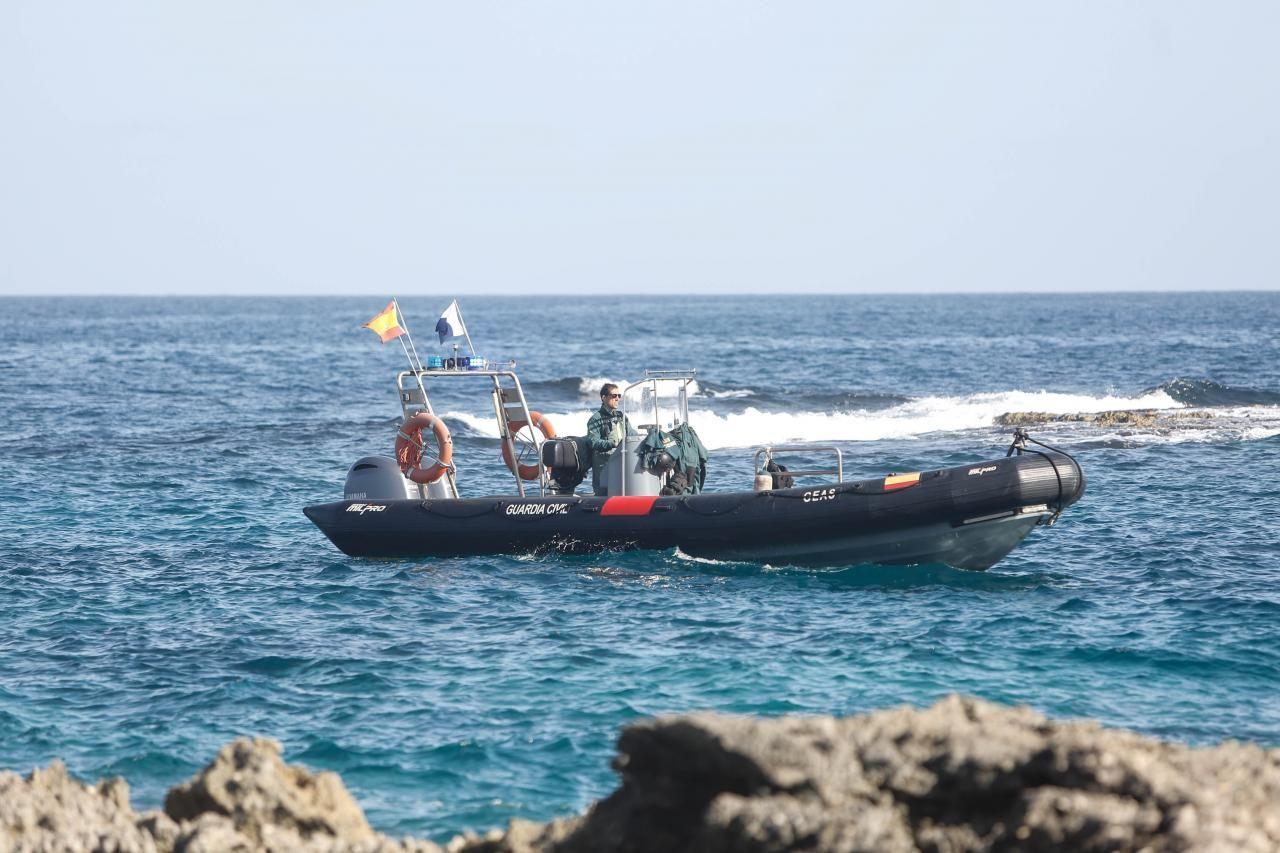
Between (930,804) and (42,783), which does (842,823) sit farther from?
(42,783)

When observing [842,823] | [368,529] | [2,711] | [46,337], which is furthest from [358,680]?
[46,337]

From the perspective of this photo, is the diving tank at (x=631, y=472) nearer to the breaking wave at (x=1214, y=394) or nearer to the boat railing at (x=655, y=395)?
the boat railing at (x=655, y=395)

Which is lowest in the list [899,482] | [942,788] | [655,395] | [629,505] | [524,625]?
[524,625]

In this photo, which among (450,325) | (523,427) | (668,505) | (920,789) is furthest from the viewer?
(523,427)

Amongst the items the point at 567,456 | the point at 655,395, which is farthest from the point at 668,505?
the point at 567,456

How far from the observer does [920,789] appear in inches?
189

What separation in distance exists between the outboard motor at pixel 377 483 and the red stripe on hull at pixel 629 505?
2308mm

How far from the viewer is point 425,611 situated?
11867mm

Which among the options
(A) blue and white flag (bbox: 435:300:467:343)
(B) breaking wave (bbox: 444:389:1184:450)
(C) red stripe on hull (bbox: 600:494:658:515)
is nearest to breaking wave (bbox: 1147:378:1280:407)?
(B) breaking wave (bbox: 444:389:1184:450)

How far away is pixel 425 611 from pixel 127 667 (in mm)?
2517

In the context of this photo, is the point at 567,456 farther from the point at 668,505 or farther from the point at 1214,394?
the point at 1214,394

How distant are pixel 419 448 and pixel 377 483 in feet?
1.83

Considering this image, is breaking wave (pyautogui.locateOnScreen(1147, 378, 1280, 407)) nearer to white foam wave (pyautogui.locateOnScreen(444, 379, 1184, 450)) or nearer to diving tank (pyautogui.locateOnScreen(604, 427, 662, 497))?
white foam wave (pyautogui.locateOnScreen(444, 379, 1184, 450))

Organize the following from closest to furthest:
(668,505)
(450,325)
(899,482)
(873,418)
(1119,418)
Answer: (899,482) < (668,505) < (450,325) < (1119,418) < (873,418)
